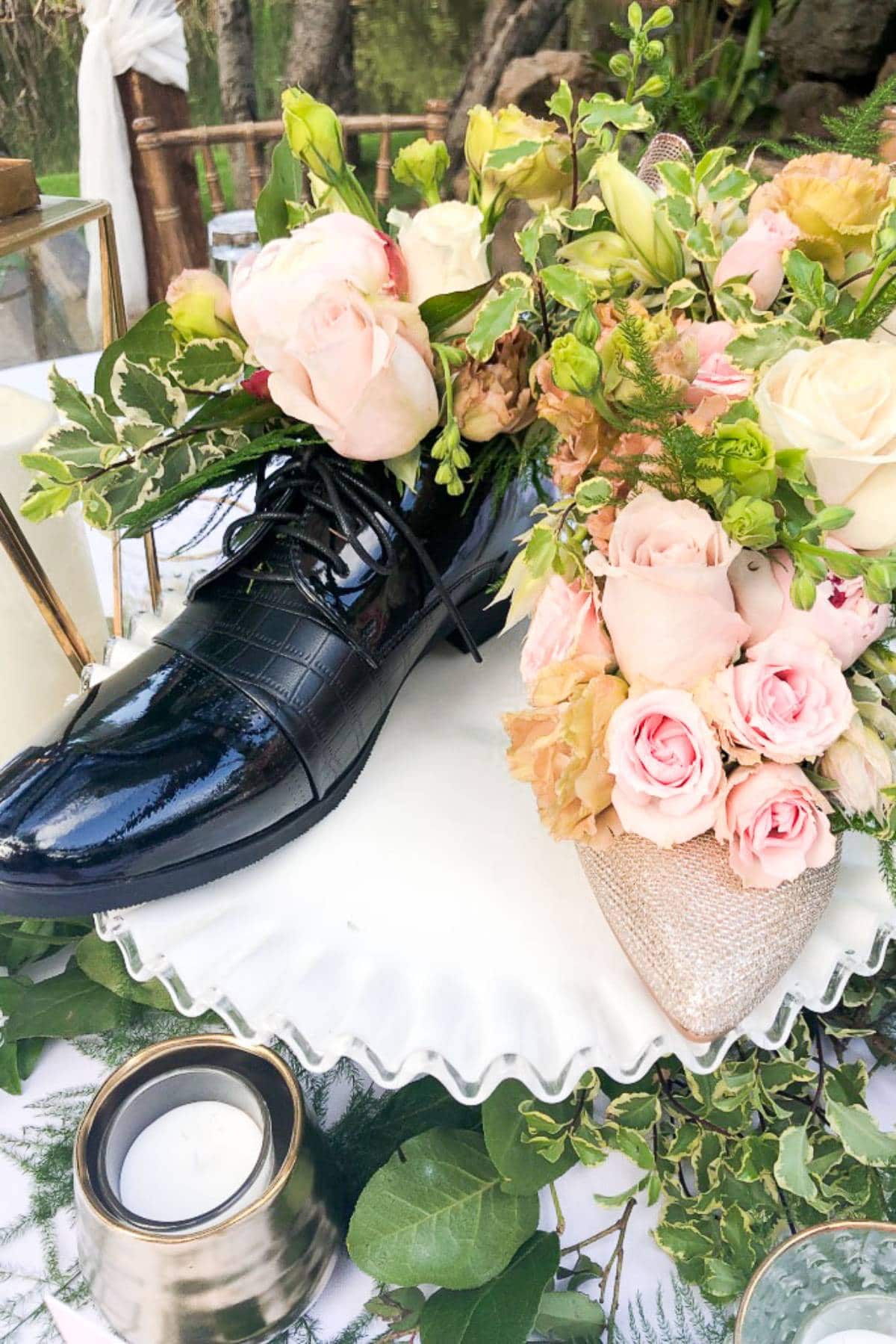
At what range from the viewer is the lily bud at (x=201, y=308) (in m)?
0.42

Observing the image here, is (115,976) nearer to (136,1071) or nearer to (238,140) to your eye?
(136,1071)

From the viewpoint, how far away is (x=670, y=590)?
31 centimetres

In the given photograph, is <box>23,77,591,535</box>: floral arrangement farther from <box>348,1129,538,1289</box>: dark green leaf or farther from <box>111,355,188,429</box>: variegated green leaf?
<box>348,1129,538,1289</box>: dark green leaf

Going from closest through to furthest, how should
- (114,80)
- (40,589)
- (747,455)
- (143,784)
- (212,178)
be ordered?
(747,455), (143,784), (40,589), (212,178), (114,80)

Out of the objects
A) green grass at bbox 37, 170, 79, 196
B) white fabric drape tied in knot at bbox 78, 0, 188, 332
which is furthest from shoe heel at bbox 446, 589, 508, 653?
green grass at bbox 37, 170, 79, 196

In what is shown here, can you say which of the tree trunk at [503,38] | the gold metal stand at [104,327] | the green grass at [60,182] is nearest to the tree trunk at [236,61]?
the green grass at [60,182]

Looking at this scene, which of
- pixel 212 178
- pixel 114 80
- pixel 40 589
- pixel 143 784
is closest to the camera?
pixel 143 784

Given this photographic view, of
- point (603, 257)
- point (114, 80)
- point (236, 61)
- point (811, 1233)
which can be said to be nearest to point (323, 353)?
point (603, 257)

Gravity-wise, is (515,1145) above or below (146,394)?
below

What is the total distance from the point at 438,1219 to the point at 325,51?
2.80 m

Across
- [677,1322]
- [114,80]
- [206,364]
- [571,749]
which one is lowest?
[677,1322]

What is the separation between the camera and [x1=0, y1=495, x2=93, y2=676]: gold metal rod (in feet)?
1.49

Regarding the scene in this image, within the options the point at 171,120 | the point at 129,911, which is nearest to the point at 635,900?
the point at 129,911

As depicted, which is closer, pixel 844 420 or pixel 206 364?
pixel 844 420
